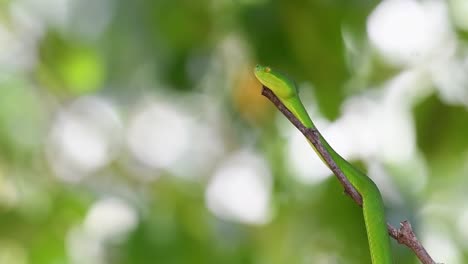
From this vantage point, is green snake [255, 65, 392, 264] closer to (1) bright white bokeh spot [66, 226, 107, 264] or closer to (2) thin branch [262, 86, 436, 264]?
(2) thin branch [262, 86, 436, 264]

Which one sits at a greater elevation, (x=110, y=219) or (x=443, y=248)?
(x=110, y=219)

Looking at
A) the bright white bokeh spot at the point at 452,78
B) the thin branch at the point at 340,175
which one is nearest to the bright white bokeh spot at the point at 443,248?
the bright white bokeh spot at the point at 452,78

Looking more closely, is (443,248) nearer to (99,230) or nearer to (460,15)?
(460,15)

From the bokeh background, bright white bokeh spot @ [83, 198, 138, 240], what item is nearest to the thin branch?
the bokeh background

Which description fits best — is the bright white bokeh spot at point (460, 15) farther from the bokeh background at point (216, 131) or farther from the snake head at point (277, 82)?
the snake head at point (277, 82)

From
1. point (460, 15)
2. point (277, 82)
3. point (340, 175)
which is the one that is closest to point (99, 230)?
point (460, 15)
